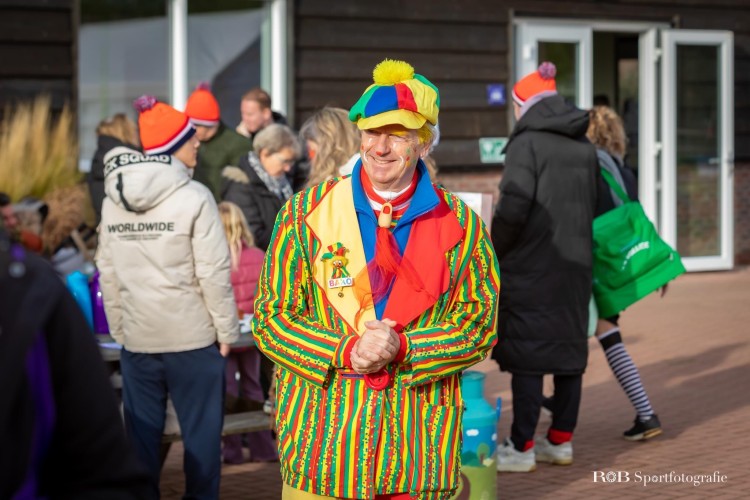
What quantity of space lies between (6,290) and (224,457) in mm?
5553

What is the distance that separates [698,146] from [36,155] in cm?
853

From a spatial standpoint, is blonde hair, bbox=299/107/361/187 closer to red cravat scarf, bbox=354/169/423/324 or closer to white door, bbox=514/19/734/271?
red cravat scarf, bbox=354/169/423/324

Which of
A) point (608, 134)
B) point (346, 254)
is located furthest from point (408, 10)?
point (346, 254)

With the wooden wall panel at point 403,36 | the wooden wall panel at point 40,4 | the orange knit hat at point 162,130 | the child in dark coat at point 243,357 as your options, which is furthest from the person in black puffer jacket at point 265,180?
the wooden wall panel at point 403,36

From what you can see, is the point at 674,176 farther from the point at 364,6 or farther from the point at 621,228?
the point at 621,228

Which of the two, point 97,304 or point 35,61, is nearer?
point 97,304

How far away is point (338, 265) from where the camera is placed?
3609mm

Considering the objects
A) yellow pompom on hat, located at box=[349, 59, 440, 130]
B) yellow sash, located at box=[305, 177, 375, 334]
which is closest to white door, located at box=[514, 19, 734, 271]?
yellow pompom on hat, located at box=[349, 59, 440, 130]

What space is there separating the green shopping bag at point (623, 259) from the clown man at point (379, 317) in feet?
11.7

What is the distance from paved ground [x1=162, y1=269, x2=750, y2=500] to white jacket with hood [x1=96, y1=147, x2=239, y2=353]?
1.12 m

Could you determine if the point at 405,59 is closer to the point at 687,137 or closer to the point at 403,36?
the point at 403,36

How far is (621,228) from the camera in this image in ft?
23.8

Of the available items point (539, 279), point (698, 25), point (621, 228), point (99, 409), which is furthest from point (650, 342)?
point (99, 409)

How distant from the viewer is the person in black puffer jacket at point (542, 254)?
6.61m
